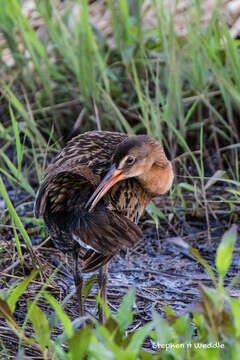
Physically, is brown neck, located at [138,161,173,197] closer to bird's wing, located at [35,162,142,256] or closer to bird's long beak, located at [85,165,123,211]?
bird's long beak, located at [85,165,123,211]

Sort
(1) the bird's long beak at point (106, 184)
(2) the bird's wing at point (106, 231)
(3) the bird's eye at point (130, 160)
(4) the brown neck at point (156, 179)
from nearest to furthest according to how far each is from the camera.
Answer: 1. (2) the bird's wing at point (106, 231)
2. (1) the bird's long beak at point (106, 184)
3. (3) the bird's eye at point (130, 160)
4. (4) the brown neck at point (156, 179)

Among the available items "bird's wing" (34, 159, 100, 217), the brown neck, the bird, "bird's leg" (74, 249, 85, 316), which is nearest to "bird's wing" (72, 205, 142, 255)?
the bird

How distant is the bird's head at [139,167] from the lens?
3520 millimetres

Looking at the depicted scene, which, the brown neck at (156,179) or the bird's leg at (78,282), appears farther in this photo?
the brown neck at (156,179)

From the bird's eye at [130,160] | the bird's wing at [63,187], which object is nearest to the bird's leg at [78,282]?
the bird's wing at [63,187]

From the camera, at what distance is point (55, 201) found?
3.40m

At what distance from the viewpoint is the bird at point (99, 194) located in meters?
3.20

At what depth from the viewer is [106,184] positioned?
3.49 m

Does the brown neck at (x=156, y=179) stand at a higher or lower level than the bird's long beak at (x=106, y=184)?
lower

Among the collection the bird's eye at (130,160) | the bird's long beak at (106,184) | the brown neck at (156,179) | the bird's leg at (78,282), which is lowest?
the bird's leg at (78,282)

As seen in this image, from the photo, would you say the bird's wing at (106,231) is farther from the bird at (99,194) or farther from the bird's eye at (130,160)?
the bird's eye at (130,160)

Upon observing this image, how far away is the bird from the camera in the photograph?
3199 millimetres

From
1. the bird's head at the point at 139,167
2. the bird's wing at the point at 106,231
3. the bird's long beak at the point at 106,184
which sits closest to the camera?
the bird's wing at the point at 106,231

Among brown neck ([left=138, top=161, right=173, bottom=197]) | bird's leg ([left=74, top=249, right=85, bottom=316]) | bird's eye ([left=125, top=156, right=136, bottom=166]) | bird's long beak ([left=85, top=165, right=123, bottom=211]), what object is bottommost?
bird's leg ([left=74, top=249, right=85, bottom=316])
